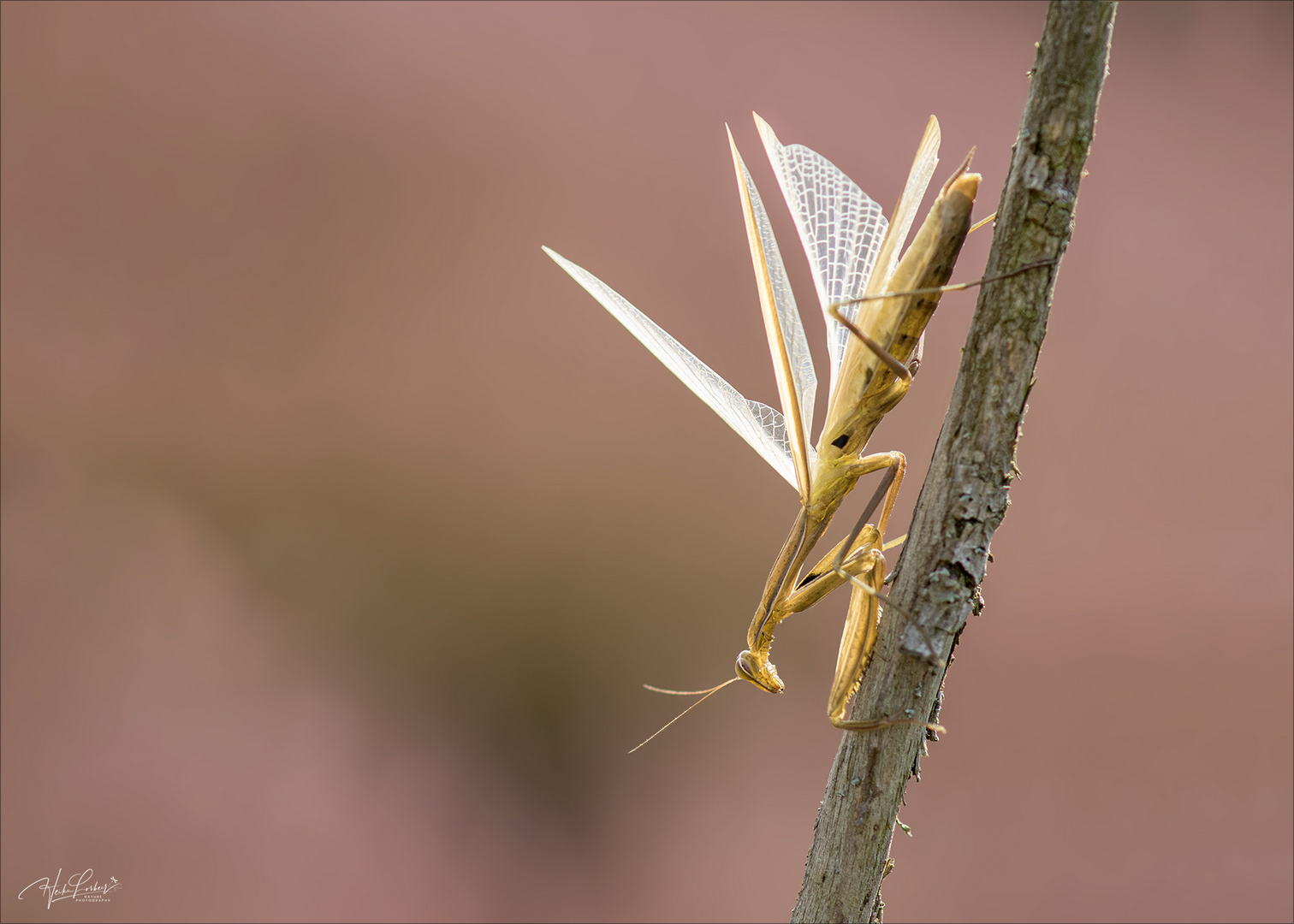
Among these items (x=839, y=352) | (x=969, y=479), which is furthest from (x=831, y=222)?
(x=969, y=479)

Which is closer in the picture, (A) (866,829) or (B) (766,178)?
(A) (866,829)

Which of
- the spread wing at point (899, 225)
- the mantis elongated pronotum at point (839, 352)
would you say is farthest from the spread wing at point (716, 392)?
the spread wing at point (899, 225)

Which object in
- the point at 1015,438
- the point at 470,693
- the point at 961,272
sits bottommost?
the point at 470,693

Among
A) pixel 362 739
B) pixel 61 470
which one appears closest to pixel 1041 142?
pixel 362 739

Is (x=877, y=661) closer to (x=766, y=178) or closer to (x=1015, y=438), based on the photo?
(x=1015, y=438)

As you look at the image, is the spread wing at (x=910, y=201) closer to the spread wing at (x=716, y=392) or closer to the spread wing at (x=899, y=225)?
the spread wing at (x=899, y=225)

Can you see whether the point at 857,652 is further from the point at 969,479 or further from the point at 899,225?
the point at 899,225
